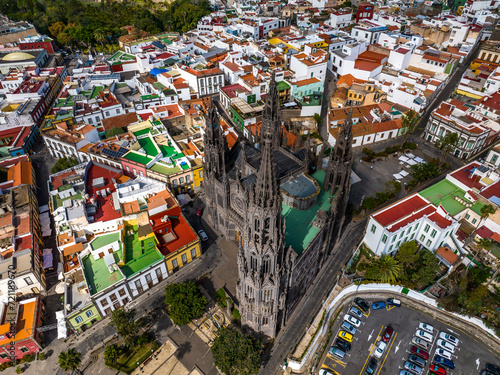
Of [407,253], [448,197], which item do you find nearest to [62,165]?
[407,253]

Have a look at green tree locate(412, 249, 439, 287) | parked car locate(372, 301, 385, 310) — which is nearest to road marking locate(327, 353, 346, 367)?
parked car locate(372, 301, 385, 310)

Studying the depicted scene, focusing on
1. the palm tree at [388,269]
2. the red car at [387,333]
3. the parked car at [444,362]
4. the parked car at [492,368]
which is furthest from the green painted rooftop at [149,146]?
the parked car at [492,368]

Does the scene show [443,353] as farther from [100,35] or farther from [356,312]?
[100,35]

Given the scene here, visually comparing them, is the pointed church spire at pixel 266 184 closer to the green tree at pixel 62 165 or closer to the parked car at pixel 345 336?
the parked car at pixel 345 336

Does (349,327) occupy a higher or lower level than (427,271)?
lower

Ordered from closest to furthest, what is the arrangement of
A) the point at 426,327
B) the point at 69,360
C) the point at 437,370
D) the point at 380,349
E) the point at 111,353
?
1. the point at 69,360
2. the point at 437,370
3. the point at 111,353
4. the point at 380,349
5. the point at 426,327

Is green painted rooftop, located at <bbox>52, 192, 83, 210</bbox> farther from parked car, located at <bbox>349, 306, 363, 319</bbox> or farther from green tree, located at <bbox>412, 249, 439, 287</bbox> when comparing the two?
green tree, located at <bbox>412, 249, 439, 287</bbox>

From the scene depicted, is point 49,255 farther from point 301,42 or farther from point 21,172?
point 301,42
